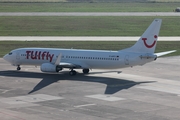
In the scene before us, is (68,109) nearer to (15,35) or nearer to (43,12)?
(15,35)

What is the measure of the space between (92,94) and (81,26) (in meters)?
73.7

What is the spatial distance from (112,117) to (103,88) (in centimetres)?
1557

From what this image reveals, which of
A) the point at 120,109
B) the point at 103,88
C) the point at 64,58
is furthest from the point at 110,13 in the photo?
the point at 120,109

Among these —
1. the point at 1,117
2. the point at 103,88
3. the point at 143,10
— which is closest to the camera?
the point at 1,117

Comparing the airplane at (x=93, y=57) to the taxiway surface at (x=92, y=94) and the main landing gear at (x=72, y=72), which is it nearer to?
the main landing gear at (x=72, y=72)

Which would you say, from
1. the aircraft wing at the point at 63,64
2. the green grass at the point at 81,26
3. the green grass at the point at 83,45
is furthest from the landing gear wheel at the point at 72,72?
the green grass at the point at 81,26

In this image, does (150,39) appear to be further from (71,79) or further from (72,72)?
(72,72)

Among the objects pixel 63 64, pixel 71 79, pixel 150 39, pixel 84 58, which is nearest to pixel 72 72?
pixel 63 64

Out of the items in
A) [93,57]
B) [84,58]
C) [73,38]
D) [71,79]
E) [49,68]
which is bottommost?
[71,79]

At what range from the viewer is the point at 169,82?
232 feet

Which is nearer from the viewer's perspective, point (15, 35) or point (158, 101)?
point (158, 101)

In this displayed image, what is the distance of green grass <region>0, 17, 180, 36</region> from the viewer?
412 ft

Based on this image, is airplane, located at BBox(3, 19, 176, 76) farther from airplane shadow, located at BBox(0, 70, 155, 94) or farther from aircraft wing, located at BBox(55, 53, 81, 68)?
airplane shadow, located at BBox(0, 70, 155, 94)

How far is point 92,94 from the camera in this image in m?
62.0
